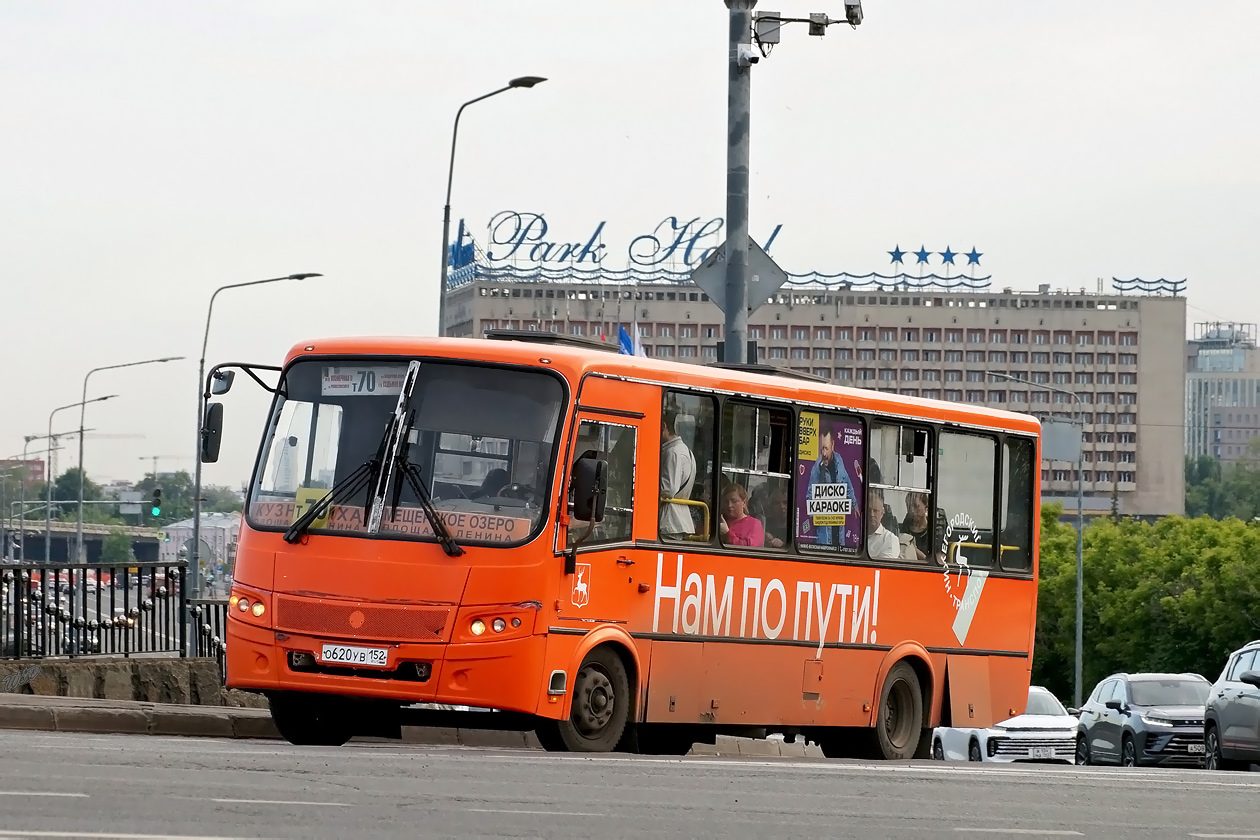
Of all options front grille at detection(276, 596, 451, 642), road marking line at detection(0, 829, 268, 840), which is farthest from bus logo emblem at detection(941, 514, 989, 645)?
road marking line at detection(0, 829, 268, 840)

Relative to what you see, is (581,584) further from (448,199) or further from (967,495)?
(448,199)

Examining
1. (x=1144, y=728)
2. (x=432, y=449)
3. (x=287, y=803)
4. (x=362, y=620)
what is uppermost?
(x=432, y=449)

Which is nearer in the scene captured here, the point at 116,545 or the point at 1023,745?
the point at 1023,745

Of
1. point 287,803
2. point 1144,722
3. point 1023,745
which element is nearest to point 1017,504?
point 1144,722

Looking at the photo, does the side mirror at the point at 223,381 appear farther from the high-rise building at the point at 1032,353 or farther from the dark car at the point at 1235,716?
the high-rise building at the point at 1032,353

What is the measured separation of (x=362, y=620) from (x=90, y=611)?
9.11 m

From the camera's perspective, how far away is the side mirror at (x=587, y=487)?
14.3 m

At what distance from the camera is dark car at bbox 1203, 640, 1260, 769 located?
2277 cm

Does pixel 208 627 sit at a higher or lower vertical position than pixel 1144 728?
higher

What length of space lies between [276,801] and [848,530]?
8.78m

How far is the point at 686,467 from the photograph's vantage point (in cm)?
1579

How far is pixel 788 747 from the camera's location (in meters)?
27.6

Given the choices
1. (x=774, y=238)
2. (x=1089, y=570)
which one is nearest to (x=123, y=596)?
(x=1089, y=570)

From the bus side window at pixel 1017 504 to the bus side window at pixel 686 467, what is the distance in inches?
175
